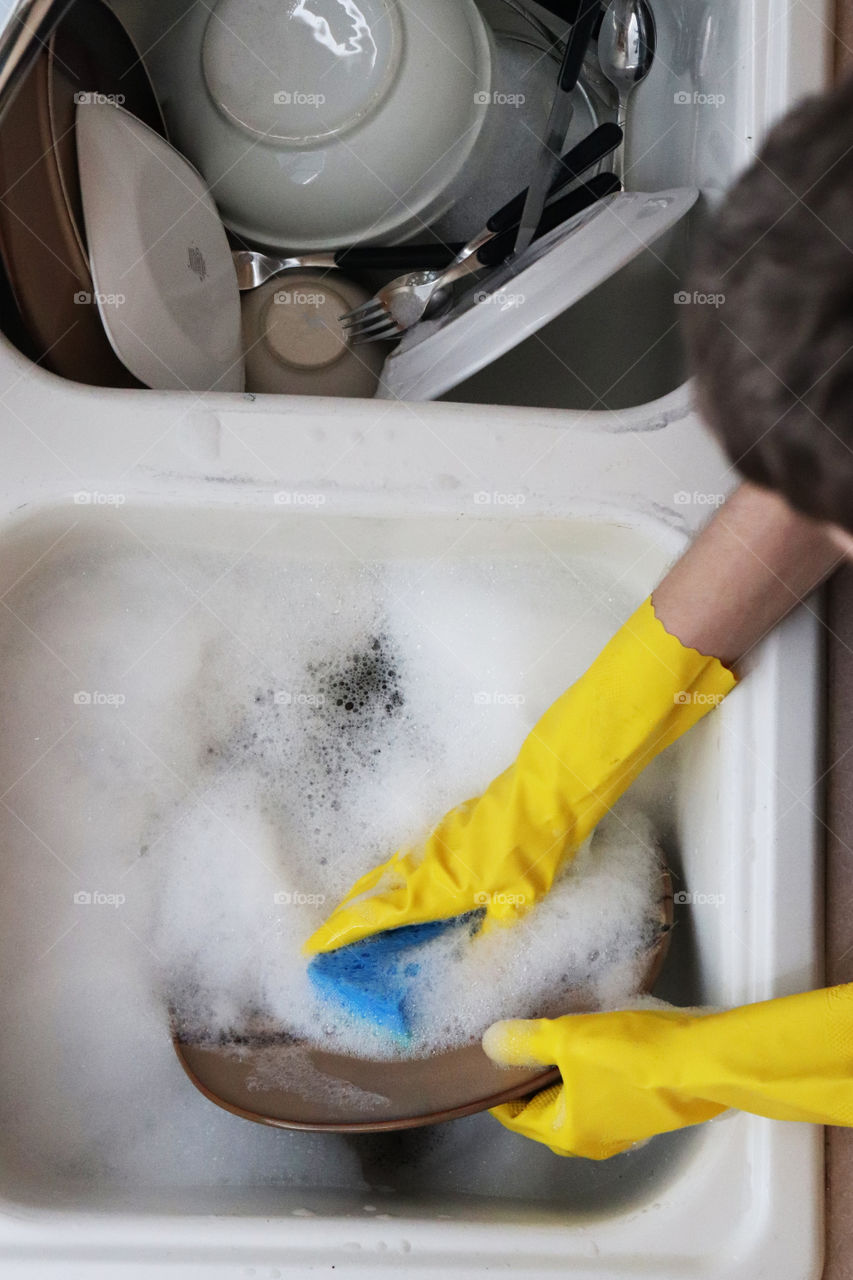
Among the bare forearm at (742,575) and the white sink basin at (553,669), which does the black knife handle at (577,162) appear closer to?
the white sink basin at (553,669)

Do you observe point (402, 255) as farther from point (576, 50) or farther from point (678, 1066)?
point (678, 1066)

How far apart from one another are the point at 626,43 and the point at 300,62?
31cm

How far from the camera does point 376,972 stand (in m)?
0.73

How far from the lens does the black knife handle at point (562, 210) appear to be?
2.68 feet

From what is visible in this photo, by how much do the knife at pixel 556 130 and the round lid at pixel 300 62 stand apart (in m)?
0.15

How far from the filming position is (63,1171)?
70 centimetres

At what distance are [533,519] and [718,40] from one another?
17.2 inches

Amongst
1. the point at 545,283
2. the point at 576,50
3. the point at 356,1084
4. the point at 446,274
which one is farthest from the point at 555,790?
→ the point at 576,50

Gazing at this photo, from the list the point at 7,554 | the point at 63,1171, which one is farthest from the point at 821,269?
the point at 63,1171

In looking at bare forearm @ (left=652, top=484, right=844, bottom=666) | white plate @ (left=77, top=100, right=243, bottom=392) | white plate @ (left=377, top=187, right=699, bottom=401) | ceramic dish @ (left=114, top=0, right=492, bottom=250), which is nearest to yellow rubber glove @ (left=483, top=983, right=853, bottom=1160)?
bare forearm @ (left=652, top=484, right=844, bottom=666)

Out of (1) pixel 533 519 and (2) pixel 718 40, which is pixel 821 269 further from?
(2) pixel 718 40

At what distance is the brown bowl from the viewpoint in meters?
0.68

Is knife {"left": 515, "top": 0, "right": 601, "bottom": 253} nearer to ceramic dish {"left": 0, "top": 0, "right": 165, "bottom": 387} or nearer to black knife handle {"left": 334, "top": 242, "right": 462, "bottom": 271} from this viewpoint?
black knife handle {"left": 334, "top": 242, "right": 462, "bottom": 271}

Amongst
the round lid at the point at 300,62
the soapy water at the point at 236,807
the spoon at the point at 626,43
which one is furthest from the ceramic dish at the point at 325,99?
the soapy water at the point at 236,807
